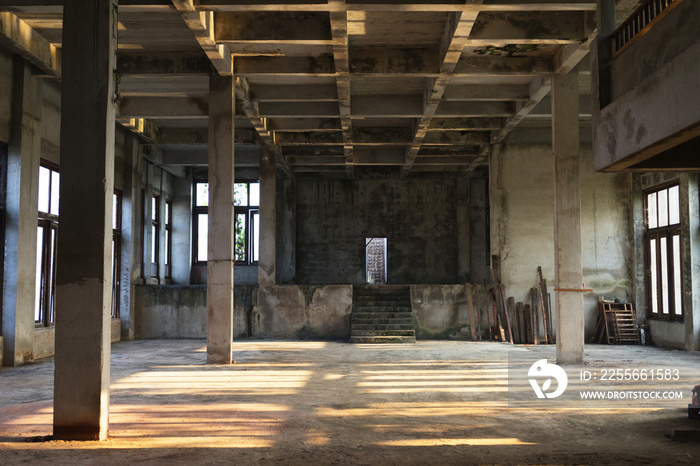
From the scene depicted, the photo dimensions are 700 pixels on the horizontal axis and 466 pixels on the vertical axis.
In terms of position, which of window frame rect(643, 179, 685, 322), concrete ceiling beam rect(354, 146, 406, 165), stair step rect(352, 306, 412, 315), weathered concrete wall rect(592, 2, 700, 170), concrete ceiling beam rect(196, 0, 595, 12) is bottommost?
stair step rect(352, 306, 412, 315)

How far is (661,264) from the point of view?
1581 cm

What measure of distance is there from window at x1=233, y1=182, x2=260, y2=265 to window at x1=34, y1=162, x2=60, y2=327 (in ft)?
30.9

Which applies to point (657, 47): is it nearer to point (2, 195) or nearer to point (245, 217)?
point (2, 195)

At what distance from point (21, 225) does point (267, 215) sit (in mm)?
7421

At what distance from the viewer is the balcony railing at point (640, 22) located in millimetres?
6375

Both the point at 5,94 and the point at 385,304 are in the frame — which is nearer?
the point at 5,94

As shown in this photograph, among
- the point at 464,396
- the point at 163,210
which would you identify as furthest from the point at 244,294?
the point at 464,396

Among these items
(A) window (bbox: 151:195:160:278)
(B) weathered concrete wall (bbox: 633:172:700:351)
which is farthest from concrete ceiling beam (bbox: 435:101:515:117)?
(A) window (bbox: 151:195:160:278)

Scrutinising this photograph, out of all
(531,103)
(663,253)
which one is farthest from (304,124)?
(663,253)

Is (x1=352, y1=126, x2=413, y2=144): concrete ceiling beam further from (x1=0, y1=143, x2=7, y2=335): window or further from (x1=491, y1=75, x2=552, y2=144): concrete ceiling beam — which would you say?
(x1=0, y1=143, x2=7, y2=335): window

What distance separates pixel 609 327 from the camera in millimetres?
16297

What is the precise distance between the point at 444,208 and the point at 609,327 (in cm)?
804

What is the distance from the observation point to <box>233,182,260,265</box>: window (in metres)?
23.2

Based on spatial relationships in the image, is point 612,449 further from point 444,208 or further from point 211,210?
point 444,208
